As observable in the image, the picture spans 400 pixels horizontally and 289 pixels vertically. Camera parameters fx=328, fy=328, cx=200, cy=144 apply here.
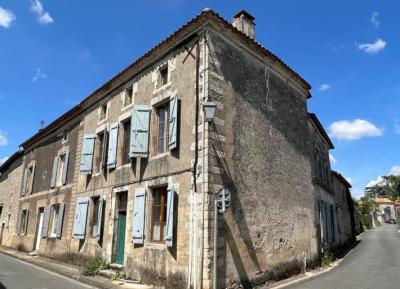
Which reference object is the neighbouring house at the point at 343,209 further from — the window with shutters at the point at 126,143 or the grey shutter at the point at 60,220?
the grey shutter at the point at 60,220

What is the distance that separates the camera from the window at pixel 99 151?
467 inches

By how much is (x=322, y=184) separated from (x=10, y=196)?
739 inches

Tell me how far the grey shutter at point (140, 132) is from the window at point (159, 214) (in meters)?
1.17

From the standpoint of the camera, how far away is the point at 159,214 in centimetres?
845

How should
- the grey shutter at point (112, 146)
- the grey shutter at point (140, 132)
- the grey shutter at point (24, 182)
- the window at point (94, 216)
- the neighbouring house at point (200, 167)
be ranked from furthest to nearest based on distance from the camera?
the grey shutter at point (24, 182), the window at point (94, 216), the grey shutter at point (112, 146), the grey shutter at point (140, 132), the neighbouring house at point (200, 167)

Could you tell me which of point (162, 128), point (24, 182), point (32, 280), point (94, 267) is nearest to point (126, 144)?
point (162, 128)

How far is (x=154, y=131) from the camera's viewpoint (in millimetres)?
9297

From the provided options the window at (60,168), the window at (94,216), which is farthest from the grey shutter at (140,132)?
the window at (60,168)

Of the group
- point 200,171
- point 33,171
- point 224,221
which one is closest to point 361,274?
point 224,221

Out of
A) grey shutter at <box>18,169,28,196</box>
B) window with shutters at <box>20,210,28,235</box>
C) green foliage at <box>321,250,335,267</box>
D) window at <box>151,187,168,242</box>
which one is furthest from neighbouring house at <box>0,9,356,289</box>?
grey shutter at <box>18,169,28,196</box>

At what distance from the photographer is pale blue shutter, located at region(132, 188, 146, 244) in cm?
847

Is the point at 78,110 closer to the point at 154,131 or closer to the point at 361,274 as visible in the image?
the point at 154,131

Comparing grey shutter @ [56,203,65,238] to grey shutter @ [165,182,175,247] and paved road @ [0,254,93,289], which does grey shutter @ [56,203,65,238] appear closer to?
paved road @ [0,254,93,289]

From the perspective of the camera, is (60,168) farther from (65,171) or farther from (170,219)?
(170,219)
